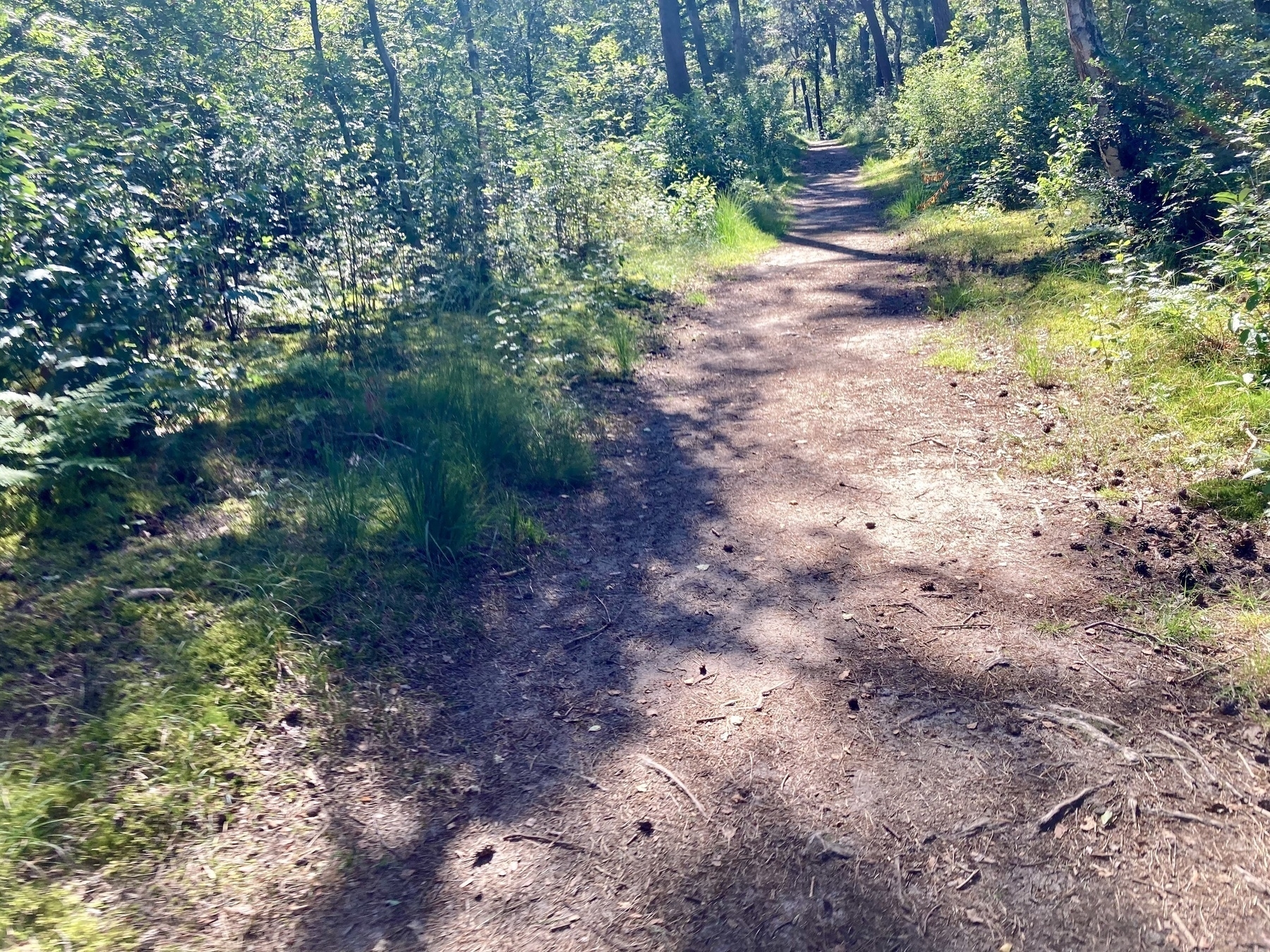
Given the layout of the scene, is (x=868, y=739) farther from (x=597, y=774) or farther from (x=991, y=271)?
(x=991, y=271)

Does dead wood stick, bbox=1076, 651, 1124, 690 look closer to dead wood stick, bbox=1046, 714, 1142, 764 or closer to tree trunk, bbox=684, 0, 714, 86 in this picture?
dead wood stick, bbox=1046, 714, 1142, 764

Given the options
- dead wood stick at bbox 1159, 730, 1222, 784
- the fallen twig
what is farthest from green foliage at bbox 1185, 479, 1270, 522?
the fallen twig

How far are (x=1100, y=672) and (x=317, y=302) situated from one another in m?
5.85

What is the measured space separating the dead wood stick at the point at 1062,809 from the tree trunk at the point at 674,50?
19497 millimetres

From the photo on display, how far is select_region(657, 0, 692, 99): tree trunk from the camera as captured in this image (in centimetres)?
1966

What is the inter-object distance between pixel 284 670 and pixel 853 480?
3165 mm

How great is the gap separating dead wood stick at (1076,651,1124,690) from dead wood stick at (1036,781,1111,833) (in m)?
0.50

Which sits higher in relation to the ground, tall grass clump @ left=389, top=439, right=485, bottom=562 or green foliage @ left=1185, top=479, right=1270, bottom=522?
tall grass clump @ left=389, top=439, right=485, bottom=562

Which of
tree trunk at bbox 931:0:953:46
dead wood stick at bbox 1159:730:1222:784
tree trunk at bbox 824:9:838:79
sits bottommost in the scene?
dead wood stick at bbox 1159:730:1222:784

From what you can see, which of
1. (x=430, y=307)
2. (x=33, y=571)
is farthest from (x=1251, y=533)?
(x=430, y=307)

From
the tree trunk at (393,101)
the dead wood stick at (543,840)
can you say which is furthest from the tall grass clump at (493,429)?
the tree trunk at (393,101)

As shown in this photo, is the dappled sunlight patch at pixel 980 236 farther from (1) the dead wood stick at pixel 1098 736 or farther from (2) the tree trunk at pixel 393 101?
(1) the dead wood stick at pixel 1098 736

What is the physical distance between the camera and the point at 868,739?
2.88 metres

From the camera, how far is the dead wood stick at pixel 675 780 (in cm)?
268
